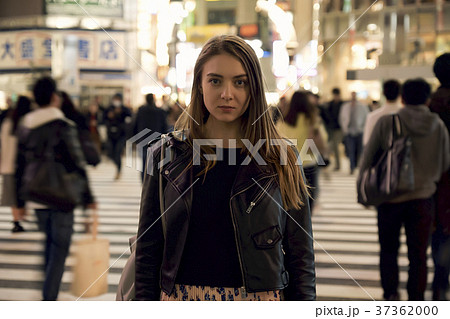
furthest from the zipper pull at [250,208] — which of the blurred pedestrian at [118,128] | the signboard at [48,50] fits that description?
the signboard at [48,50]

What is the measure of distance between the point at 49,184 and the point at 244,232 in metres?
2.41

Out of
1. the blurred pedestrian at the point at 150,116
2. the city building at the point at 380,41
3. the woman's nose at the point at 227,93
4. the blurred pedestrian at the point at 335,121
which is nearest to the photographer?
the woman's nose at the point at 227,93

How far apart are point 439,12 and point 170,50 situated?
14615mm

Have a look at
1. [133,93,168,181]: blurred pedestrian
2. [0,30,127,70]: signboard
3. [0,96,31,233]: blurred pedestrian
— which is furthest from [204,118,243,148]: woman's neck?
[0,30,127,70]: signboard

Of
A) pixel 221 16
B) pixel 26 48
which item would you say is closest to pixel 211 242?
pixel 26 48

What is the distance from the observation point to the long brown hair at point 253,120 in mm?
1571

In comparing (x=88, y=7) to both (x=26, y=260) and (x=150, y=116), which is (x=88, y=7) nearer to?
(x=150, y=116)

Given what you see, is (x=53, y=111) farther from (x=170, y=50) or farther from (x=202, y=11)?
(x=202, y=11)

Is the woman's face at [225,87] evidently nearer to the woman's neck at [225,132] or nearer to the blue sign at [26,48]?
the woman's neck at [225,132]

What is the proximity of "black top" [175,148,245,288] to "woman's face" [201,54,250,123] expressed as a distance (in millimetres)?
142

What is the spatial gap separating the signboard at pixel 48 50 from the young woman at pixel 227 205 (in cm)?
1826

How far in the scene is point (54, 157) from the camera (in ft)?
12.0

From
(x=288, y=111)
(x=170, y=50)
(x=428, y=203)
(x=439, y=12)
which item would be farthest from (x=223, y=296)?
(x=439, y=12)

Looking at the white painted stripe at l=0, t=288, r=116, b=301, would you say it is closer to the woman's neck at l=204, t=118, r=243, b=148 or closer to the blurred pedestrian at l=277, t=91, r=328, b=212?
the woman's neck at l=204, t=118, r=243, b=148
